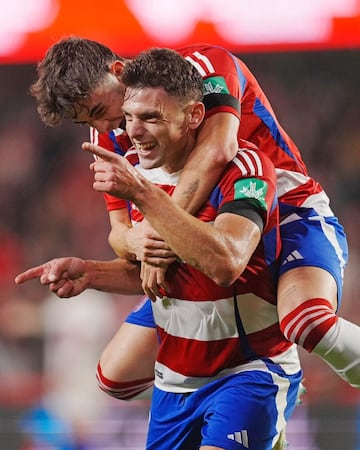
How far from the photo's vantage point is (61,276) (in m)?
3.34

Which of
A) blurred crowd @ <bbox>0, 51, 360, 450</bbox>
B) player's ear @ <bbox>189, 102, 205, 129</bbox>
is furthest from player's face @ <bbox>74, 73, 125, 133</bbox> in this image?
blurred crowd @ <bbox>0, 51, 360, 450</bbox>

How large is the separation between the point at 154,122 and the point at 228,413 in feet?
3.16

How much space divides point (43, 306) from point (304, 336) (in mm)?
5031

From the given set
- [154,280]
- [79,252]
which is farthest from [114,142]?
[79,252]

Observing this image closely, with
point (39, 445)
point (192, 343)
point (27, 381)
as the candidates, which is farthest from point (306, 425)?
point (192, 343)

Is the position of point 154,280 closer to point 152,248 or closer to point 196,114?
point 152,248

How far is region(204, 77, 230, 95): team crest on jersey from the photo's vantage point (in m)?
3.28

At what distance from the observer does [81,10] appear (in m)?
8.30

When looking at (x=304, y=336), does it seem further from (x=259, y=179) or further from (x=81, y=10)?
(x=81, y=10)

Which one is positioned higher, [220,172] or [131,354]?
[220,172]

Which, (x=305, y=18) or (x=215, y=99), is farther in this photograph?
(x=305, y=18)

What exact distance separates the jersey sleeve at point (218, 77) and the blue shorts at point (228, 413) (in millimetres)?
916

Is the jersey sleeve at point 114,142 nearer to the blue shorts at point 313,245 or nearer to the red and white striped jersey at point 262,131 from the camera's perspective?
the red and white striped jersey at point 262,131

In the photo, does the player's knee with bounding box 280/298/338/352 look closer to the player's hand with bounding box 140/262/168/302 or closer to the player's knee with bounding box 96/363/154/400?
the player's hand with bounding box 140/262/168/302
